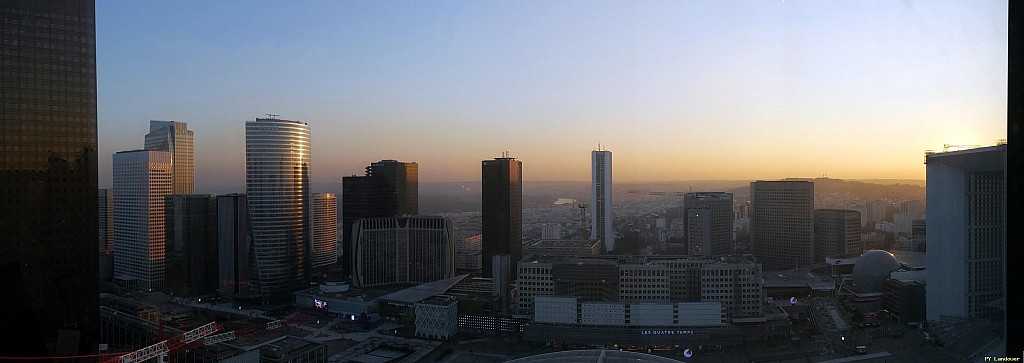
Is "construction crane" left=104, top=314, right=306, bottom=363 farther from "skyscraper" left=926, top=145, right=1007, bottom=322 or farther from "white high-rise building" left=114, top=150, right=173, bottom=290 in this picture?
"skyscraper" left=926, top=145, right=1007, bottom=322

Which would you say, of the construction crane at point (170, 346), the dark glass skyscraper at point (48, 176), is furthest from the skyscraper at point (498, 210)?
the dark glass skyscraper at point (48, 176)

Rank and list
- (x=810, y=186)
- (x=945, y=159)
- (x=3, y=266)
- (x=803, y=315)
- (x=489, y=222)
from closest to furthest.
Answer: (x=3, y=266), (x=945, y=159), (x=803, y=315), (x=810, y=186), (x=489, y=222)

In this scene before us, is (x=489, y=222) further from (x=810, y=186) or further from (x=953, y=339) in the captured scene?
(x=953, y=339)

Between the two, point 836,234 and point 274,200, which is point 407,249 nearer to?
point 274,200

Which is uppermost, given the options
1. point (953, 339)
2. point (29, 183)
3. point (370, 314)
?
point (29, 183)

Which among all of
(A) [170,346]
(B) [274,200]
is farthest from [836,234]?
(A) [170,346]

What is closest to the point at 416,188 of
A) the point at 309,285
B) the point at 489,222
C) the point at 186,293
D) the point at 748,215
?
the point at 489,222

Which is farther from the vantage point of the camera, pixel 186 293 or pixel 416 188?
pixel 416 188

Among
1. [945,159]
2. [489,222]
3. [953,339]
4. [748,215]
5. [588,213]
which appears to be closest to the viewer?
[953,339]
